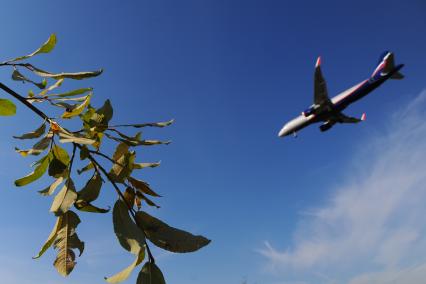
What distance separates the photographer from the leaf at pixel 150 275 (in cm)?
154

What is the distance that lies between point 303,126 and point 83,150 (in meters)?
56.4

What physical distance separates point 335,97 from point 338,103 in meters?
0.94

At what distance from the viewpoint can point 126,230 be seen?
1630mm

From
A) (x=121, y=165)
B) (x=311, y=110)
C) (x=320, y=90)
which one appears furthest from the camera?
(x=311, y=110)

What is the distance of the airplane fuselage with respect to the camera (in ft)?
169

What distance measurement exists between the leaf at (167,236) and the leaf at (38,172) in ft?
1.67

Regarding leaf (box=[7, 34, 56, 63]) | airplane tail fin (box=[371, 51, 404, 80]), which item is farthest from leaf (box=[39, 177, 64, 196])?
airplane tail fin (box=[371, 51, 404, 80])

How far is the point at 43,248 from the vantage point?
5.71 ft

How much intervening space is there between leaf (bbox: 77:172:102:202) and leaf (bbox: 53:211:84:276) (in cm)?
11

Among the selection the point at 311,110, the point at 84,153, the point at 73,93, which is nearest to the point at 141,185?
the point at 84,153

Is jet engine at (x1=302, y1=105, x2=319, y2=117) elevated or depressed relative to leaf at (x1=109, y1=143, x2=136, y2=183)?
elevated

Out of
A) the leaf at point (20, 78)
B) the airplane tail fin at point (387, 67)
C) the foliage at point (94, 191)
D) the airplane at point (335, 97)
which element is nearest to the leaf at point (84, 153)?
the foliage at point (94, 191)

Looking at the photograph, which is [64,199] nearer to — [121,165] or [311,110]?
[121,165]

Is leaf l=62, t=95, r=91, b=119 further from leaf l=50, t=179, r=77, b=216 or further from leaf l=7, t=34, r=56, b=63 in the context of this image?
leaf l=7, t=34, r=56, b=63
